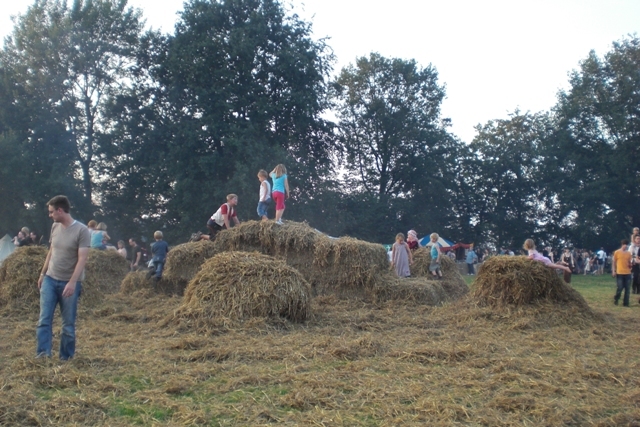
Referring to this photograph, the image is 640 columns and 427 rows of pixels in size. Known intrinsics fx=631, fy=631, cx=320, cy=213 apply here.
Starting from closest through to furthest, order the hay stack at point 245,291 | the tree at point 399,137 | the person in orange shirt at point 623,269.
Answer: the hay stack at point 245,291 < the person in orange shirt at point 623,269 < the tree at point 399,137

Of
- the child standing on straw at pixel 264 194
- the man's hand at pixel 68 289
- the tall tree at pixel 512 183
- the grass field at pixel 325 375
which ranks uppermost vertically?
the tall tree at pixel 512 183

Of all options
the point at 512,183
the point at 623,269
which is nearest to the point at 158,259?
the point at 623,269

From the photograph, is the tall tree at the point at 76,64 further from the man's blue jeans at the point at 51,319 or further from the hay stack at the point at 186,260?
the man's blue jeans at the point at 51,319

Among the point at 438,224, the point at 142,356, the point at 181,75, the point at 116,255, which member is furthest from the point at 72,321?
the point at 438,224

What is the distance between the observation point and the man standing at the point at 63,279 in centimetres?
684

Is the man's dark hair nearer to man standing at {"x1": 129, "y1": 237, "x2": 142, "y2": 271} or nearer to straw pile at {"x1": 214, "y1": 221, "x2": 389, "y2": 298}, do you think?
straw pile at {"x1": 214, "y1": 221, "x2": 389, "y2": 298}

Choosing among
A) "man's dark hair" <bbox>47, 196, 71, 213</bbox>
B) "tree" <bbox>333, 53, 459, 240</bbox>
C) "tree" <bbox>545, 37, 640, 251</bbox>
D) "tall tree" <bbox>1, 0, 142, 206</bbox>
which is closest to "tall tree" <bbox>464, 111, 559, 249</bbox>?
"tree" <bbox>545, 37, 640, 251</bbox>

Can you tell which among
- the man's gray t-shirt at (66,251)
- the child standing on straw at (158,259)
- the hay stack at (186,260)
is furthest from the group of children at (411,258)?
the man's gray t-shirt at (66,251)

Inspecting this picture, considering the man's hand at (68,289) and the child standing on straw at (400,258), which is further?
the child standing on straw at (400,258)

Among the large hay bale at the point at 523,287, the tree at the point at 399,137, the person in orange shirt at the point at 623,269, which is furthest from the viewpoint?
the tree at the point at 399,137

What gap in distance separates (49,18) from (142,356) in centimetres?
3716

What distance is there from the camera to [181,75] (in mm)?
36969

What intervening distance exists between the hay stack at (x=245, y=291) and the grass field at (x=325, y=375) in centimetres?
31

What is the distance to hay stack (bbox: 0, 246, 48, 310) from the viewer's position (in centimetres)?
1166
